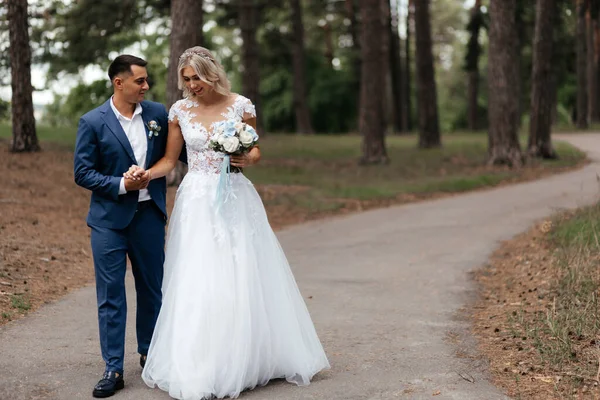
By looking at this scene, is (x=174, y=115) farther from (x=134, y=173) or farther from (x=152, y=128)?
(x=134, y=173)

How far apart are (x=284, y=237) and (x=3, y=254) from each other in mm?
5283

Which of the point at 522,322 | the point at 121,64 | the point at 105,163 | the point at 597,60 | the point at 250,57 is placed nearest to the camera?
the point at 121,64

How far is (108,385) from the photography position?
6.03 metres

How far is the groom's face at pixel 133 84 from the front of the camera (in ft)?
20.5

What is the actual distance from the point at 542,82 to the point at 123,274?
76.0 ft

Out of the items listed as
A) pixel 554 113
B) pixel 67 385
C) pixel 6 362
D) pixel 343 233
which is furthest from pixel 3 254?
pixel 554 113

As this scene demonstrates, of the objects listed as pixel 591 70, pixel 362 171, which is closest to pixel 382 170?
pixel 362 171

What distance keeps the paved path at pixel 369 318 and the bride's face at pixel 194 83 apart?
2.21 meters

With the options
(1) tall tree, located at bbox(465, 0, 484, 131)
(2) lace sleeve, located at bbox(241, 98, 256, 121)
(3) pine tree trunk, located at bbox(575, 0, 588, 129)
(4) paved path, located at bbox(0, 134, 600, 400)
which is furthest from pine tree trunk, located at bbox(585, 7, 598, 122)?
(2) lace sleeve, located at bbox(241, 98, 256, 121)

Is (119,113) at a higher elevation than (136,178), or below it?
higher

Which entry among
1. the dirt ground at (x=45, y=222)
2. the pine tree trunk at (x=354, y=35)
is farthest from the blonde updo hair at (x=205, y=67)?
the pine tree trunk at (x=354, y=35)

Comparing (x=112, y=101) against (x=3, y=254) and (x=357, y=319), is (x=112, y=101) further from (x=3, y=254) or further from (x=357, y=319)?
(x=3, y=254)

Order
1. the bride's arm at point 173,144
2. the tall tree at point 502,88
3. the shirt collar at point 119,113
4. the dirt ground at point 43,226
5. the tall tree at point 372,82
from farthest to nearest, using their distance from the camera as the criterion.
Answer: the tall tree at point 372,82, the tall tree at point 502,88, the dirt ground at point 43,226, the bride's arm at point 173,144, the shirt collar at point 119,113

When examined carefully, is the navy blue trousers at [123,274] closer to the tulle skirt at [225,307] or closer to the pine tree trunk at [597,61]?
the tulle skirt at [225,307]
